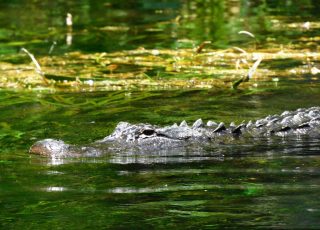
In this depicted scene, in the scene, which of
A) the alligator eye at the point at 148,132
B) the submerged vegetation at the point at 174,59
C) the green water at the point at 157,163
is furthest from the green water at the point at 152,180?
the submerged vegetation at the point at 174,59

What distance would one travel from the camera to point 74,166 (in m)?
7.30

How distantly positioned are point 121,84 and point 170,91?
0.83 m

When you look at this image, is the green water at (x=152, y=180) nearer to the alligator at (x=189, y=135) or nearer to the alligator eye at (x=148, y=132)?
the alligator at (x=189, y=135)

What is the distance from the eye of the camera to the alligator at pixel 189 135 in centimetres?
788

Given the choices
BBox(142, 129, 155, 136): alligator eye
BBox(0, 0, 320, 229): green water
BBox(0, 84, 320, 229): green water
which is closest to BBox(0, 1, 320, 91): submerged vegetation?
BBox(0, 0, 320, 229): green water

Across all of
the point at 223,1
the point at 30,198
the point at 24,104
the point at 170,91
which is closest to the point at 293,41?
the point at 170,91

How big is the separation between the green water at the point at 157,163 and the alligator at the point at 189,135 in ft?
0.65

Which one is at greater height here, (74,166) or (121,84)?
(121,84)

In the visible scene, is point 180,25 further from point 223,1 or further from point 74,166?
point 74,166

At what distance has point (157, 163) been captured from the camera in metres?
7.32

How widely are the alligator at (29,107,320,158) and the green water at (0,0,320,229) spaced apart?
7.8 inches

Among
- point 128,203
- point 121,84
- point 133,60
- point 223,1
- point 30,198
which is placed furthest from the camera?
point 223,1

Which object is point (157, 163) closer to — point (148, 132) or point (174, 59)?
point (148, 132)

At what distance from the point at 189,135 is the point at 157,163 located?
2.84 ft
